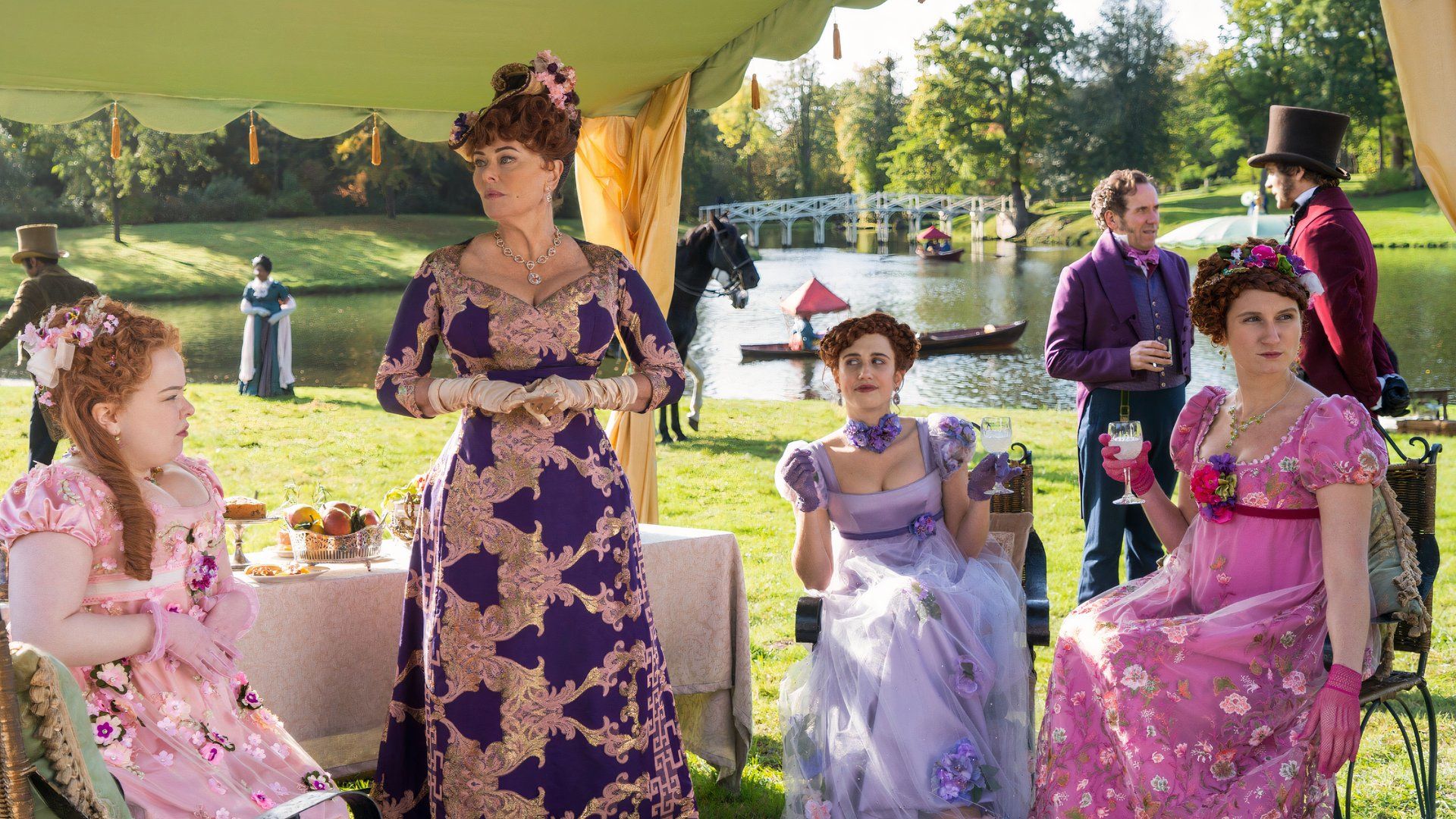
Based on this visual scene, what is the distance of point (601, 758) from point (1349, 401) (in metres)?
1.98

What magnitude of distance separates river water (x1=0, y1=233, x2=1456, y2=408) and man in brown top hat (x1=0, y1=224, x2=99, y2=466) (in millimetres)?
8991

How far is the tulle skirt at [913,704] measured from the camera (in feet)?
10.3

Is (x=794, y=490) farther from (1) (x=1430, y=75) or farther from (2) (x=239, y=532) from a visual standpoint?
(1) (x=1430, y=75)

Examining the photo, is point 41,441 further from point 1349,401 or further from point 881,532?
point 1349,401

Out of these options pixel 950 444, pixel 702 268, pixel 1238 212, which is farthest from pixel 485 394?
pixel 1238 212

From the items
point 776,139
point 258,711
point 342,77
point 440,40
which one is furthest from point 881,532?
point 776,139

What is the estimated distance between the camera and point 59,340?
220 centimetres

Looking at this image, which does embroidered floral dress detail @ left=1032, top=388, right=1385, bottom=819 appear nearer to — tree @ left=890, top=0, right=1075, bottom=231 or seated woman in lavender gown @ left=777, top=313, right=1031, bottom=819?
seated woman in lavender gown @ left=777, top=313, right=1031, bottom=819

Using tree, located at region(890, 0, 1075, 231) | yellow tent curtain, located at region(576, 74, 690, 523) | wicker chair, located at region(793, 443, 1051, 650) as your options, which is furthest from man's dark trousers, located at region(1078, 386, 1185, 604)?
tree, located at region(890, 0, 1075, 231)

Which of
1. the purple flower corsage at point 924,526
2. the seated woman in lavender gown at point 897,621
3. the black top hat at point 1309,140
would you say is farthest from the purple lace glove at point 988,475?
the black top hat at point 1309,140

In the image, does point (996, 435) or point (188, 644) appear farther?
point (996, 435)

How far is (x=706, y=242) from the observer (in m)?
10.8

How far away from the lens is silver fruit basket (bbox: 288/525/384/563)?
3436mm

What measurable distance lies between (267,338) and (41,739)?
12.4 m
